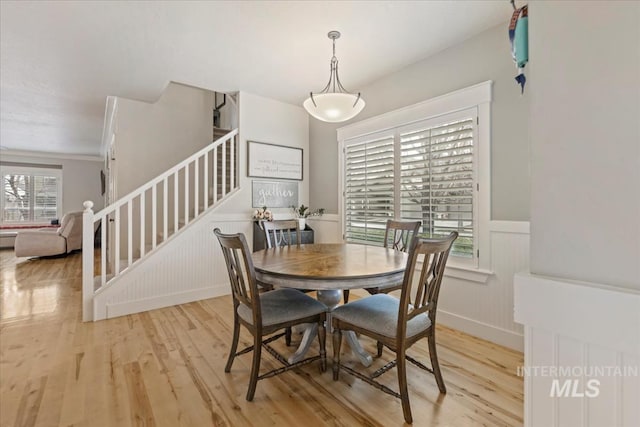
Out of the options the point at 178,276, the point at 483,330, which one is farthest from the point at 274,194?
the point at 483,330

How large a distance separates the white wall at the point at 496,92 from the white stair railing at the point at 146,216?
226 cm

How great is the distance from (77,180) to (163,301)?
7.65m

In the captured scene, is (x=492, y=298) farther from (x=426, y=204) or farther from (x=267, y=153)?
(x=267, y=153)

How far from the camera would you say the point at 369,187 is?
3.59 metres

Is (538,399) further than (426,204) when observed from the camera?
No

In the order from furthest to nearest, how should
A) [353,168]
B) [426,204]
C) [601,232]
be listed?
[353,168]
[426,204]
[601,232]

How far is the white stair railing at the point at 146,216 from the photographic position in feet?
9.43

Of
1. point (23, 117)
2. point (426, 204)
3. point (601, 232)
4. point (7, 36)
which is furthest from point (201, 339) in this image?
point (23, 117)

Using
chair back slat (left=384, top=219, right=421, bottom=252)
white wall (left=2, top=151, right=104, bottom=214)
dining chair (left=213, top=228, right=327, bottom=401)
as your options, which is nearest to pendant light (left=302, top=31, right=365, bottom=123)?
chair back slat (left=384, top=219, right=421, bottom=252)

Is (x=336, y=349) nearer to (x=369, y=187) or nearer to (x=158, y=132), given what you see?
(x=369, y=187)

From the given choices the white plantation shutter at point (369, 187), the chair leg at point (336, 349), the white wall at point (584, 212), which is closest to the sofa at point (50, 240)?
the white plantation shutter at point (369, 187)

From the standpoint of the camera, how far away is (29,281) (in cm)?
434

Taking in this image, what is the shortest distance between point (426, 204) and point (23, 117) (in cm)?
668

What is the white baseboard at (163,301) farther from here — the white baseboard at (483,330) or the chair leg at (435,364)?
the chair leg at (435,364)
